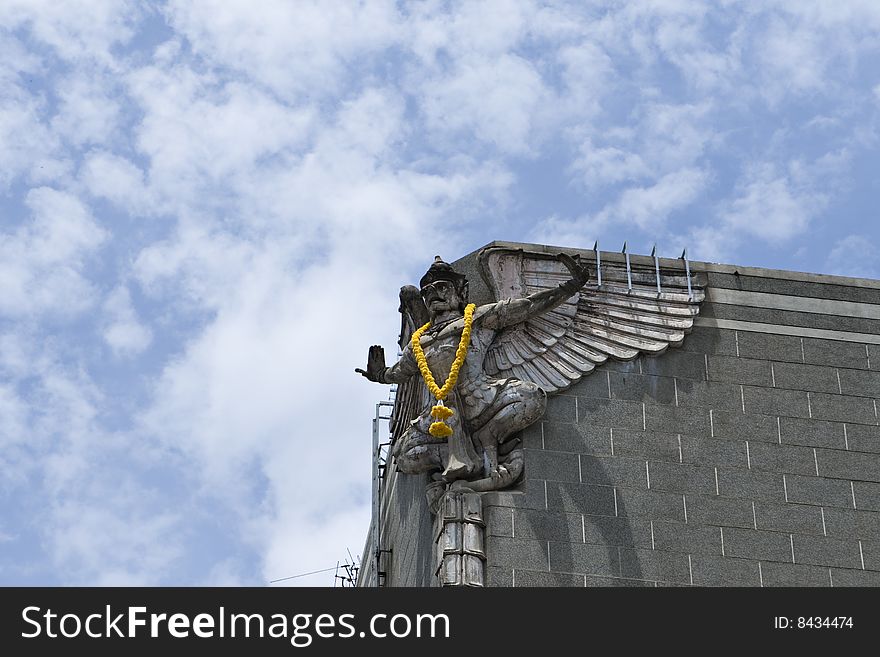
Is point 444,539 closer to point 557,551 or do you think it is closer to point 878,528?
point 557,551

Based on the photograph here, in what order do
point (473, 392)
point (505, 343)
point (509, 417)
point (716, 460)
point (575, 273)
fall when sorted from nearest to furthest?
1. point (509, 417)
2. point (473, 392)
3. point (716, 460)
4. point (575, 273)
5. point (505, 343)

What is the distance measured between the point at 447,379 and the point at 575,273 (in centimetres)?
247

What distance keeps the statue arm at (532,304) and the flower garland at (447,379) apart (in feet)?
1.06

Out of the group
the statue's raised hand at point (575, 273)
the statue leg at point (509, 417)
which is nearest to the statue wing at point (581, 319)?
the statue leg at point (509, 417)

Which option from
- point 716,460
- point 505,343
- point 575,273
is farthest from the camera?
point 505,343

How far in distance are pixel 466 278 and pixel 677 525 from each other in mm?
4863

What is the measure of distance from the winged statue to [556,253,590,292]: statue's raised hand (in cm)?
1

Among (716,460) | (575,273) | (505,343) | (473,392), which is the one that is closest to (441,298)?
(505,343)

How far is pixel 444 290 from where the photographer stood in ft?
84.9

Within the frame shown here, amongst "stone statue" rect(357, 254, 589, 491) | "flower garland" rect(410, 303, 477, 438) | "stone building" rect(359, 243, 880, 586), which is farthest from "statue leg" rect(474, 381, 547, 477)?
"flower garland" rect(410, 303, 477, 438)

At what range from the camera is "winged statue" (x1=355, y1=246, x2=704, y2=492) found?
25.0 meters

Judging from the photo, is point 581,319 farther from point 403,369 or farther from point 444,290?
point 403,369
